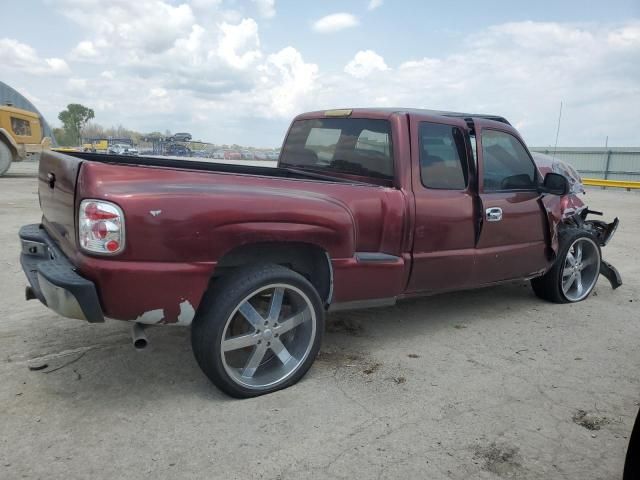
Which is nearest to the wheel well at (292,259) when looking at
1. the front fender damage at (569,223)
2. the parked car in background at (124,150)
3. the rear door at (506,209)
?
the rear door at (506,209)

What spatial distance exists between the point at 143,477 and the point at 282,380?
103 cm

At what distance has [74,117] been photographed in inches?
2616

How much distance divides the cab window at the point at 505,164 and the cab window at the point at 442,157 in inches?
9.5

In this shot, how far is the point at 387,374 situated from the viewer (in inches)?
134

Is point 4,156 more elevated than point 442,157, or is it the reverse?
point 442,157

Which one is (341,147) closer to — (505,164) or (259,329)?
(505,164)

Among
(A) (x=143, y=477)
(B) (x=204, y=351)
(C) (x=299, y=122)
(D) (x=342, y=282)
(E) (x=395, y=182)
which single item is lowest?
(A) (x=143, y=477)

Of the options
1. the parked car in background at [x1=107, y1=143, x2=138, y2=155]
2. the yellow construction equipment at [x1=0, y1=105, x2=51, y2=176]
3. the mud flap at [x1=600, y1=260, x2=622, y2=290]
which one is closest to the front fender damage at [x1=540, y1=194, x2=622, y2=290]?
the mud flap at [x1=600, y1=260, x2=622, y2=290]

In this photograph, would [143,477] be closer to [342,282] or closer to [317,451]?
[317,451]

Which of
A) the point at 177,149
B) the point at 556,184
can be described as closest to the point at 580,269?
the point at 556,184

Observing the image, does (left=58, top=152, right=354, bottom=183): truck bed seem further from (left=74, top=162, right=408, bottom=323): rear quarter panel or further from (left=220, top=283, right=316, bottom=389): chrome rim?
(left=220, top=283, right=316, bottom=389): chrome rim

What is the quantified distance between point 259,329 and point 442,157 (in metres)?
1.98

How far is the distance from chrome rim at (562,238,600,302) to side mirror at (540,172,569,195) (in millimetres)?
799

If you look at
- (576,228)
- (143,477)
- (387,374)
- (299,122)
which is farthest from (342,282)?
(576,228)
